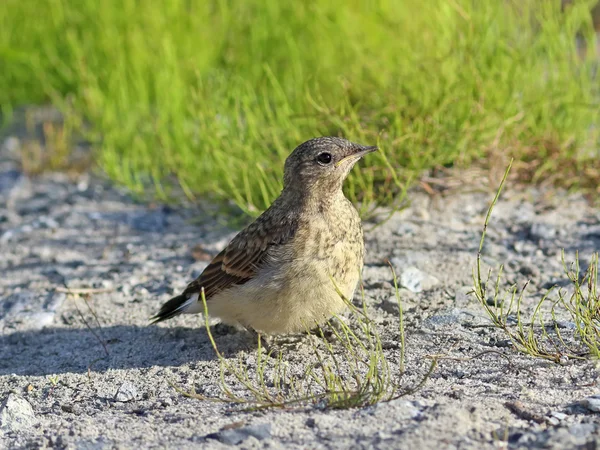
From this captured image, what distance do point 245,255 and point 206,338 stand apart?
715 millimetres

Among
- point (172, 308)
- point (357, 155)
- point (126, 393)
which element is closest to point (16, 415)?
point (126, 393)

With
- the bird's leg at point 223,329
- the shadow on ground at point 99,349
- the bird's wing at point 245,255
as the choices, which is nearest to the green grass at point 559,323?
the bird's wing at point 245,255

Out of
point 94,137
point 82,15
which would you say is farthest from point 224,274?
point 82,15

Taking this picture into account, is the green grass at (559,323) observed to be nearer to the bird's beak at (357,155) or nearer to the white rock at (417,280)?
the white rock at (417,280)

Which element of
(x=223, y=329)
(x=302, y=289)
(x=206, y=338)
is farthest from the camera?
(x=223, y=329)

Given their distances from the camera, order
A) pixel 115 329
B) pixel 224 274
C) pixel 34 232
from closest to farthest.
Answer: pixel 224 274 → pixel 115 329 → pixel 34 232

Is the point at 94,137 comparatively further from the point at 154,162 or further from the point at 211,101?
the point at 211,101

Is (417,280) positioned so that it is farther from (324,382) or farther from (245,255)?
(324,382)

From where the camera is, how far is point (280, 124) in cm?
662

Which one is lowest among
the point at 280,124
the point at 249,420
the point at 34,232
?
the point at 34,232

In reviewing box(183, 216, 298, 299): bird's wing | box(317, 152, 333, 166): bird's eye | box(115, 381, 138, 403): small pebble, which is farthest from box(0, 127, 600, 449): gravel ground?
box(317, 152, 333, 166): bird's eye

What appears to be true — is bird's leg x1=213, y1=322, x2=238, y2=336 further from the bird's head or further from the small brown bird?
the bird's head

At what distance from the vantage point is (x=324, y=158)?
5.03 meters

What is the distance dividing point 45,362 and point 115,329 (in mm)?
517
